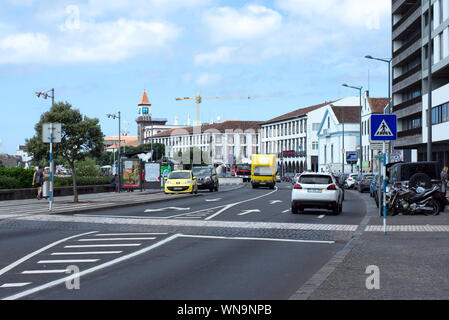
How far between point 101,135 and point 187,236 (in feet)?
52.5

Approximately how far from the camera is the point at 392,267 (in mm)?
10438

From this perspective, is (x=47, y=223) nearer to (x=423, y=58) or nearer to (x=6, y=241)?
(x=6, y=241)

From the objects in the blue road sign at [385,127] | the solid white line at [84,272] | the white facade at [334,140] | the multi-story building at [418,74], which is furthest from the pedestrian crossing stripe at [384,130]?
the white facade at [334,140]

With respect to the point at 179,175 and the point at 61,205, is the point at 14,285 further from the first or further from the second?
the point at 179,175

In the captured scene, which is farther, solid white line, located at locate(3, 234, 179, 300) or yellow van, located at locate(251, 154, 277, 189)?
yellow van, located at locate(251, 154, 277, 189)

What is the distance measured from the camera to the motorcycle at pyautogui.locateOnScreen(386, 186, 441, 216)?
23.8m

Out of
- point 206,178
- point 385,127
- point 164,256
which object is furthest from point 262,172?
point 164,256

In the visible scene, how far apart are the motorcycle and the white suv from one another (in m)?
2.01

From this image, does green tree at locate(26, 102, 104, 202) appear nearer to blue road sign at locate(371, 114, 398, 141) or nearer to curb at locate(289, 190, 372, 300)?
blue road sign at locate(371, 114, 398, 141)

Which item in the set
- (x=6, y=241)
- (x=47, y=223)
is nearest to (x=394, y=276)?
(x=6, y=241)

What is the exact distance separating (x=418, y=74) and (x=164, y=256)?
54.9m

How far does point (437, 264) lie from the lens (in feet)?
35.3

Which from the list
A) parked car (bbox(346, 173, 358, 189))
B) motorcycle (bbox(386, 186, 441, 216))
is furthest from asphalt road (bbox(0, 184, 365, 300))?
parked car (bbox(346, 173, 358, 189))
